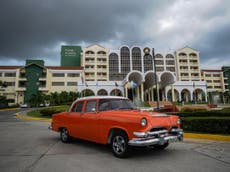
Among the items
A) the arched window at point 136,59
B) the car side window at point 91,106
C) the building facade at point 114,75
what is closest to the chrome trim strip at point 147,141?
the car side window at point 91,106

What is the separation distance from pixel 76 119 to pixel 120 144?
85.3 inches

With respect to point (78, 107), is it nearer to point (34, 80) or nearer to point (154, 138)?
point (154, 138)

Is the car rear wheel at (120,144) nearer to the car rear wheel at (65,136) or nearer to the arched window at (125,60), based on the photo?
the car rear wheel at (65,136)

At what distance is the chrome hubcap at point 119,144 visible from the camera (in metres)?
4.60

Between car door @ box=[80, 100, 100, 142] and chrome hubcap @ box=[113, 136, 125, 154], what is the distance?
658 mm

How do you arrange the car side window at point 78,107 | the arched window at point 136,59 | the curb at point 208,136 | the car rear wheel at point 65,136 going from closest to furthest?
the car side window at point 78,107 → the car rear wheel at point 65,136 → the curb at point 208,136 → the arched window at point 136,59

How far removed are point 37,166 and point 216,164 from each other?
451 centimetres

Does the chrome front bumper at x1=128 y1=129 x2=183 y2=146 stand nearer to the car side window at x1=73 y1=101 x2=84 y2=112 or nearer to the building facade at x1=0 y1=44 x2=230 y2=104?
the car side window at x1=73 y1=101 x2=84 y2=112

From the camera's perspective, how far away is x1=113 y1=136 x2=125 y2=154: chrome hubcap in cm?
460

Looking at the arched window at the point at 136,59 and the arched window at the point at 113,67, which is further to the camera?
the arched window at the point at 136,59

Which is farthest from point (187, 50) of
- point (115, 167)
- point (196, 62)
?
point (115, 167)

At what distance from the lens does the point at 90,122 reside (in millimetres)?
5434

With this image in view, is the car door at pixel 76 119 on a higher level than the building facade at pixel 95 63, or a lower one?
lower

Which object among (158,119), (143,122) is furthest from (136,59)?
(143,122)
